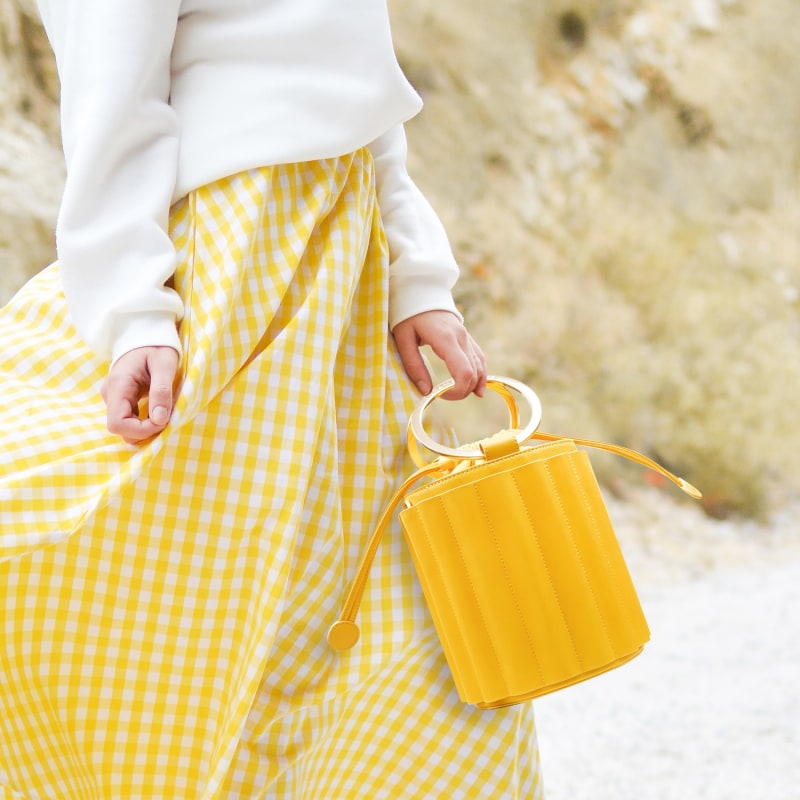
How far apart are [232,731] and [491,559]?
23cm

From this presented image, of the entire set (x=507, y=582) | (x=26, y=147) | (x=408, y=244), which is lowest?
(x=26, y=147)

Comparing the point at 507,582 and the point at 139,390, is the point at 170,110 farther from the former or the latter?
the point at 507,582

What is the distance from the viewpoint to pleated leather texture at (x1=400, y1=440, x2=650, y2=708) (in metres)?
0.72

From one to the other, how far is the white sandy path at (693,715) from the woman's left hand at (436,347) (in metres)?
0.94

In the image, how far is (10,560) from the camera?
2.19 ft

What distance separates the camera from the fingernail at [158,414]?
0.66 metres

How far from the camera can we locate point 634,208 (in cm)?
382

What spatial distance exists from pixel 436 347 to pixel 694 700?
4.56 feet

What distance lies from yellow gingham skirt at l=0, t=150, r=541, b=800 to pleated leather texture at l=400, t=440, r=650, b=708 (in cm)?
5

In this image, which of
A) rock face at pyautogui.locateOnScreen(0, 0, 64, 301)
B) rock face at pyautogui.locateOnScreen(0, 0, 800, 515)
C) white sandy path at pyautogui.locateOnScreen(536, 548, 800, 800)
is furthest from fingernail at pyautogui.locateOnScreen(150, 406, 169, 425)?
rock face at pyautogui.locateOnScreen(0, 0, 800, 515)

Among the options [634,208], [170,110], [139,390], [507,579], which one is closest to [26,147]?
[170,110]

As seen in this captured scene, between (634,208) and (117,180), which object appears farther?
(634,208)

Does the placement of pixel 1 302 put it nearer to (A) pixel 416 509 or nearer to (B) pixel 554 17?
(A) pixel 416 509

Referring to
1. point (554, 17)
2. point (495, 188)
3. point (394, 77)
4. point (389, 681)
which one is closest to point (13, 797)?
point (389, 681)
